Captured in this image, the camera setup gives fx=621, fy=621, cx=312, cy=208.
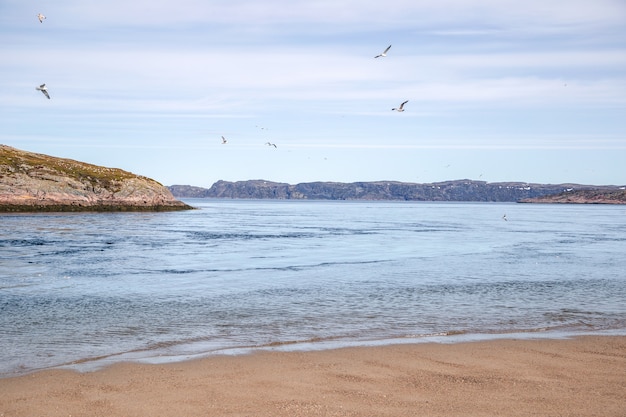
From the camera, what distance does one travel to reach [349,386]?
1266 cm

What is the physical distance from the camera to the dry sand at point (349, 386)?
36.8 ft

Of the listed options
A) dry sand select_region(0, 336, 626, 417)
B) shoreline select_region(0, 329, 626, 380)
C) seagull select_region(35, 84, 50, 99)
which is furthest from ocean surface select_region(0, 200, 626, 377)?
seagull select_region(35, 84, 50, 99)

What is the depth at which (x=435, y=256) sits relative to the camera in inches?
1660

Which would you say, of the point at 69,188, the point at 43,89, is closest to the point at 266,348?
the point at 43,89

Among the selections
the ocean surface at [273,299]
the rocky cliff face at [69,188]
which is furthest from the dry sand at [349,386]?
the rocky cliff face at [69,188]

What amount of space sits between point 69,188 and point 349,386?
107 meters

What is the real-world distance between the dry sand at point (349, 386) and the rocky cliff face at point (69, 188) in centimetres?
9517

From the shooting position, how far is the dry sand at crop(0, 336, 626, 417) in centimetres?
1120

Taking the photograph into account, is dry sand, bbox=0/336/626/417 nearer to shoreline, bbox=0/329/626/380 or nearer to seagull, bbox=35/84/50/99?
shoreline, bbox=0/329/626/380

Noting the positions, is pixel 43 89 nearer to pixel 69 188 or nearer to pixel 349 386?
pixel 349 386

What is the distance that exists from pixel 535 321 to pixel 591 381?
278 inches

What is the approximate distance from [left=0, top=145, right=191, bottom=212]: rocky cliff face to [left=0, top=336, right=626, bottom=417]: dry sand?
95168 mm

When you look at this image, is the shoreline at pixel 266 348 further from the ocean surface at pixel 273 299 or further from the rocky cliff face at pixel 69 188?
the rocky cliff face at pixel 69 188

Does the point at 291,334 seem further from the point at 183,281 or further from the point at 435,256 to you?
the point at 435,256
